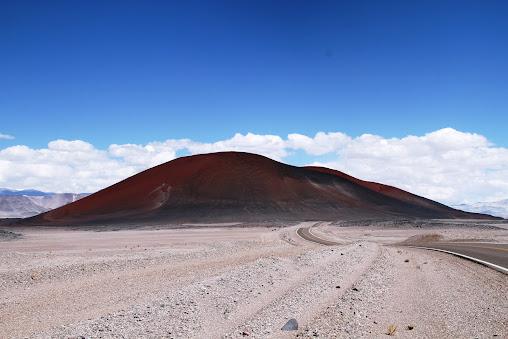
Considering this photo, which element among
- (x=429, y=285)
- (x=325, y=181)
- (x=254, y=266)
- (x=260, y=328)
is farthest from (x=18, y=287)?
(x=325, y=181)

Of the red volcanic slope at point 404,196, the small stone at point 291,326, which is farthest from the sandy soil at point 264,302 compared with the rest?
the red volcanic slope at point 404,196

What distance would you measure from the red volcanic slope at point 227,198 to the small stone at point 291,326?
3342 inches

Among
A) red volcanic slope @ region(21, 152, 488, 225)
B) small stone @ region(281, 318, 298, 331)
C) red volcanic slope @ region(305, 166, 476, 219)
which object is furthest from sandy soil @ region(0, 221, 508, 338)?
red volcanic slope @ region(305, 166, 476, 219)

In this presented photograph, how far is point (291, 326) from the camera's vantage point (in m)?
8.23

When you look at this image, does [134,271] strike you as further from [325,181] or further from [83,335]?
[325,181]

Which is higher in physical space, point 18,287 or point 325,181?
point 325,181

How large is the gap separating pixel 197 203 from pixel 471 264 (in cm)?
9577

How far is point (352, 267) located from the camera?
1706cm

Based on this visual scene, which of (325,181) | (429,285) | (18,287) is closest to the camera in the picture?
(429,285)

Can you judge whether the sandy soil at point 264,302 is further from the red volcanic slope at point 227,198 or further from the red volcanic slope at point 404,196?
the red volcanic slope at point 404,196

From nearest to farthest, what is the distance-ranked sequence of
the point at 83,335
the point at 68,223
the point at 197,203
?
the point at 83,335 → the point at 68,223 → the point at 197,203

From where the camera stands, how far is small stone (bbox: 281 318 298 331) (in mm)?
8155

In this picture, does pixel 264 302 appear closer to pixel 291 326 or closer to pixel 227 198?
pixel 291 326

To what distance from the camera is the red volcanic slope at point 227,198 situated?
101062 mm
